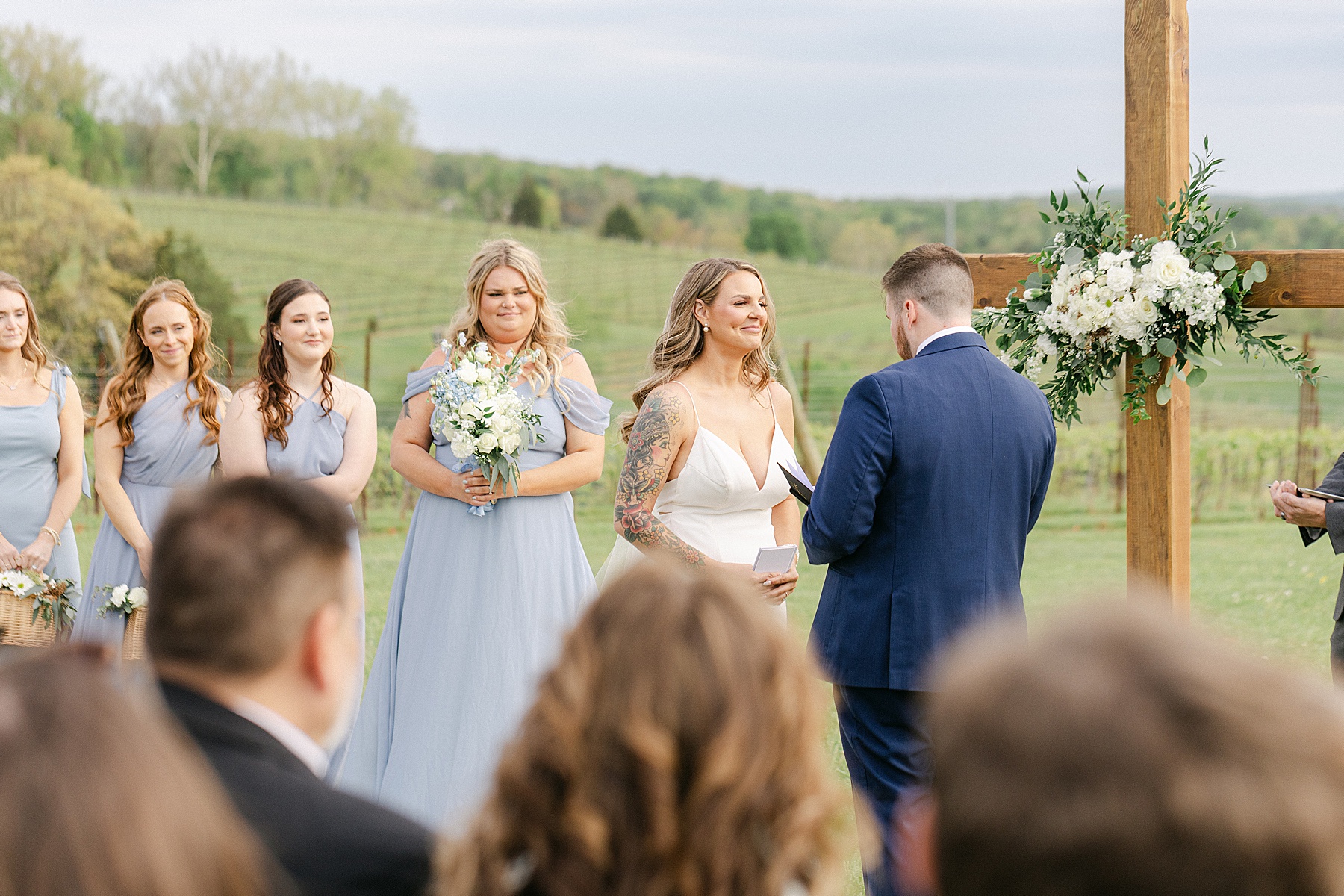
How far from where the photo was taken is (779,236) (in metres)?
47.6

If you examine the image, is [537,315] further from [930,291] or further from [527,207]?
[527,207]

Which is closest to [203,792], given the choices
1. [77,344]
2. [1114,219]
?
[1114,219]

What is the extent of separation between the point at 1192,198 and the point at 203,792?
4330 millimetres

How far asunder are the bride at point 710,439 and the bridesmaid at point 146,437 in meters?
2.07

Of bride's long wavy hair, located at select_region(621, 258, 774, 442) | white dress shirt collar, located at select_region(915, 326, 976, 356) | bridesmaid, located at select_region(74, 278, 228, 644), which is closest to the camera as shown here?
white dress shirt collar, located at select_region(915, 326, 976, 356)

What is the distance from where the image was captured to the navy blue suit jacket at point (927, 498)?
3.92 m

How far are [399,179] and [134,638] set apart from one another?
45277 millimetres

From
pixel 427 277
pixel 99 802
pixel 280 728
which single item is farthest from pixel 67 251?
pixel 99 802

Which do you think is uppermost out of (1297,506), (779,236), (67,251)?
(779,236)

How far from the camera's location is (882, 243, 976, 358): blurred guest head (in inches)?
161

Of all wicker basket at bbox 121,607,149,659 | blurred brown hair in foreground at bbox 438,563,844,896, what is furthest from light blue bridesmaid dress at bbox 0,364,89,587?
blurred brown hair in foreground at bbox 438,563,844,896

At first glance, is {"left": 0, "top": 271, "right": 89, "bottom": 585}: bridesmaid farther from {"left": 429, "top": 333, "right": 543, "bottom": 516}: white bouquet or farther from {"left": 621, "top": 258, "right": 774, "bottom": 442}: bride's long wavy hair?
{"left": 621, "top": 258, "right": 774, "bottom": 442}: bride's long wavy hair

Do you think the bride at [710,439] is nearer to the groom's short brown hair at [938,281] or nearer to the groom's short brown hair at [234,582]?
the groom's short brown hair at [938,281]

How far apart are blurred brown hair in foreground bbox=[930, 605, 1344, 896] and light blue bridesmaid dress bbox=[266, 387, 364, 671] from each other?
14.3 ft
